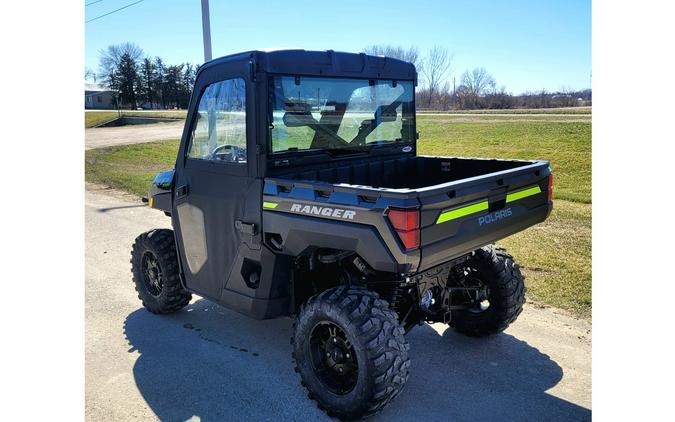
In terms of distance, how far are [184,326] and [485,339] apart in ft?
8.24

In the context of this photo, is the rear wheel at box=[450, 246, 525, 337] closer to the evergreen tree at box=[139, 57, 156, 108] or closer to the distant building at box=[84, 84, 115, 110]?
the evergreen tree at box=[139, 57, 156, 108]

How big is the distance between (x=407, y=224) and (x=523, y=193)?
1219 millimetres

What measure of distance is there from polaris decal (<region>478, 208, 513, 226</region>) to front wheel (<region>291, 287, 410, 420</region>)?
778 mm

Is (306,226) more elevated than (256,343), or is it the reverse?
(306,226)

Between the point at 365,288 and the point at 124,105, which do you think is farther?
the point at 124,105

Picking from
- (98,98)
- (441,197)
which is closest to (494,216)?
(441,197)

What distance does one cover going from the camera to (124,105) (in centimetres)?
6562

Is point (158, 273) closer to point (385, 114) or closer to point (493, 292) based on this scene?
point (385, 114)

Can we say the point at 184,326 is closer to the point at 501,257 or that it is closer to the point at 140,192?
the point at 501,257

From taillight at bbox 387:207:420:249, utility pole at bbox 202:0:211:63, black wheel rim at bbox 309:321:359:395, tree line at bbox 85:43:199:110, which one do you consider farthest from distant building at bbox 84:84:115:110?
taillight at bbox 387:207:420:249

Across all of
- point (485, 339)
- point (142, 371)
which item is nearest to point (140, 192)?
point (142, 371)

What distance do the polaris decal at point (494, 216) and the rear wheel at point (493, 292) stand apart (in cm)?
73

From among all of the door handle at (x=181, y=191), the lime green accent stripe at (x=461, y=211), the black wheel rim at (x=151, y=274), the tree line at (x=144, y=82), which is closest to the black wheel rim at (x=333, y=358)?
the lime green accent stripe at (x=461, y=211)

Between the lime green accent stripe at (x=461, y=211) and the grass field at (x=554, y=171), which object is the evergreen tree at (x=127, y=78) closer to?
the grass field at (x=554, y=171)
